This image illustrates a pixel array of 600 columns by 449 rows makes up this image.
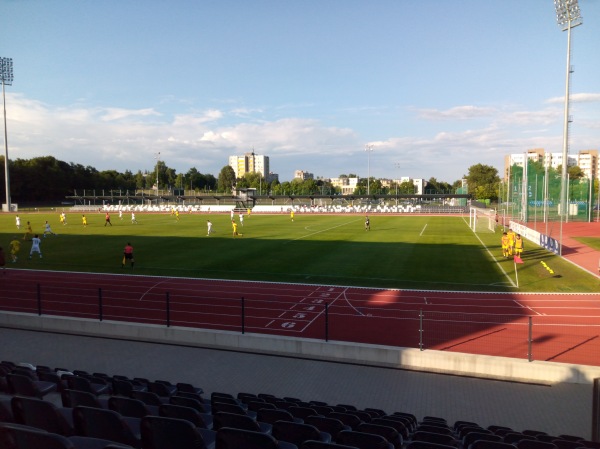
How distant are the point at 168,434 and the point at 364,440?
1830 mm

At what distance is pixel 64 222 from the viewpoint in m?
54.4

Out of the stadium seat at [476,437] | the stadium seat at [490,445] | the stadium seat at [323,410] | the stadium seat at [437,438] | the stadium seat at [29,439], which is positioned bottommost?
the stadium seat at [323,410]

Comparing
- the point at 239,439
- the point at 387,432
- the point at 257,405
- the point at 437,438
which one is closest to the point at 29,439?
the point at 239,439

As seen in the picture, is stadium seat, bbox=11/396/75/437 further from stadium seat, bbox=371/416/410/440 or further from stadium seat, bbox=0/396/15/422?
stadium seat, bbox=371/416/410/440

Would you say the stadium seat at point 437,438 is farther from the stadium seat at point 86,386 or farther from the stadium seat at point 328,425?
the stadium seat at point 86,386

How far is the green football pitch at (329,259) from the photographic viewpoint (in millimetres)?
21922

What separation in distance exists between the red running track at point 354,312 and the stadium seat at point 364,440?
24.4 ft

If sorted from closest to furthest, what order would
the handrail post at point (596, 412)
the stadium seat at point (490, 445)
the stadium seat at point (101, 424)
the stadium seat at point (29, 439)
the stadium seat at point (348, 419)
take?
the stadium seat at point (29, 439), the stadium seat at point (101, 424), the stadium seat at point (490, 445), the stadium seat at point (348, 419), the handrail post at point (596, 412)

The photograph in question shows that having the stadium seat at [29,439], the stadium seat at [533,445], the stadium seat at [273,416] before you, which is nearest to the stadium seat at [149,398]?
the stadium seat at [273,416]

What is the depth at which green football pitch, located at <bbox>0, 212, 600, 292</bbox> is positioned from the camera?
2192cm

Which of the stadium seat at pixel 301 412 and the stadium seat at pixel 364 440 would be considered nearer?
the stadium seat at pixel 364 440

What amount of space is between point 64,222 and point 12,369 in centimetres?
5246

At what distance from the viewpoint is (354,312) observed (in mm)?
16234

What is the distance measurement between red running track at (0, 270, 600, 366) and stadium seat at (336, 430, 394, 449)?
7437 millimetres
